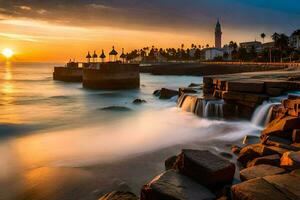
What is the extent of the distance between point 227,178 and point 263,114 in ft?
25.9

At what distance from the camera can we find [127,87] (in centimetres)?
3891

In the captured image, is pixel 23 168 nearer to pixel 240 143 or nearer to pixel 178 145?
pixel 178 145

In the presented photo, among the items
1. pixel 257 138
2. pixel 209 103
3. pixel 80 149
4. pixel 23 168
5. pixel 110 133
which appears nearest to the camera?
pixel 23 168

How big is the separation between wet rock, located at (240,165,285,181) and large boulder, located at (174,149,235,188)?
0.30m

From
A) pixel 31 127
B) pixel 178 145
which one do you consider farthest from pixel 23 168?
pixel 31 127

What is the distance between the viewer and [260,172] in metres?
6.15

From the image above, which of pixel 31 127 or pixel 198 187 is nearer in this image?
pixel 198 187

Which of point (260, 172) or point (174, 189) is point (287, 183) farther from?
point (174, 189)

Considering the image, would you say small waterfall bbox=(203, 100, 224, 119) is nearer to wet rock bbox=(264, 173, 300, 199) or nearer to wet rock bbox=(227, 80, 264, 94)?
wet rock bbox=(227, 80, 264, 94)

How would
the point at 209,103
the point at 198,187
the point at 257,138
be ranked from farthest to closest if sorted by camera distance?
the point at 209,103 < the point at 257,138 < the point at 198,187

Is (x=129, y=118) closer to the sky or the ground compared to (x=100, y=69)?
closer to the ground

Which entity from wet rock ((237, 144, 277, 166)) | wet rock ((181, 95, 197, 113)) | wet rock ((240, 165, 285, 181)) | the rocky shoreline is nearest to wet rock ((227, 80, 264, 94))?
wet rock ((181, 95, 197, 113))

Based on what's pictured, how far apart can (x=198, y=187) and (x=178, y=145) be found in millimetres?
6031

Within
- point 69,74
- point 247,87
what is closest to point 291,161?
point 247,87
